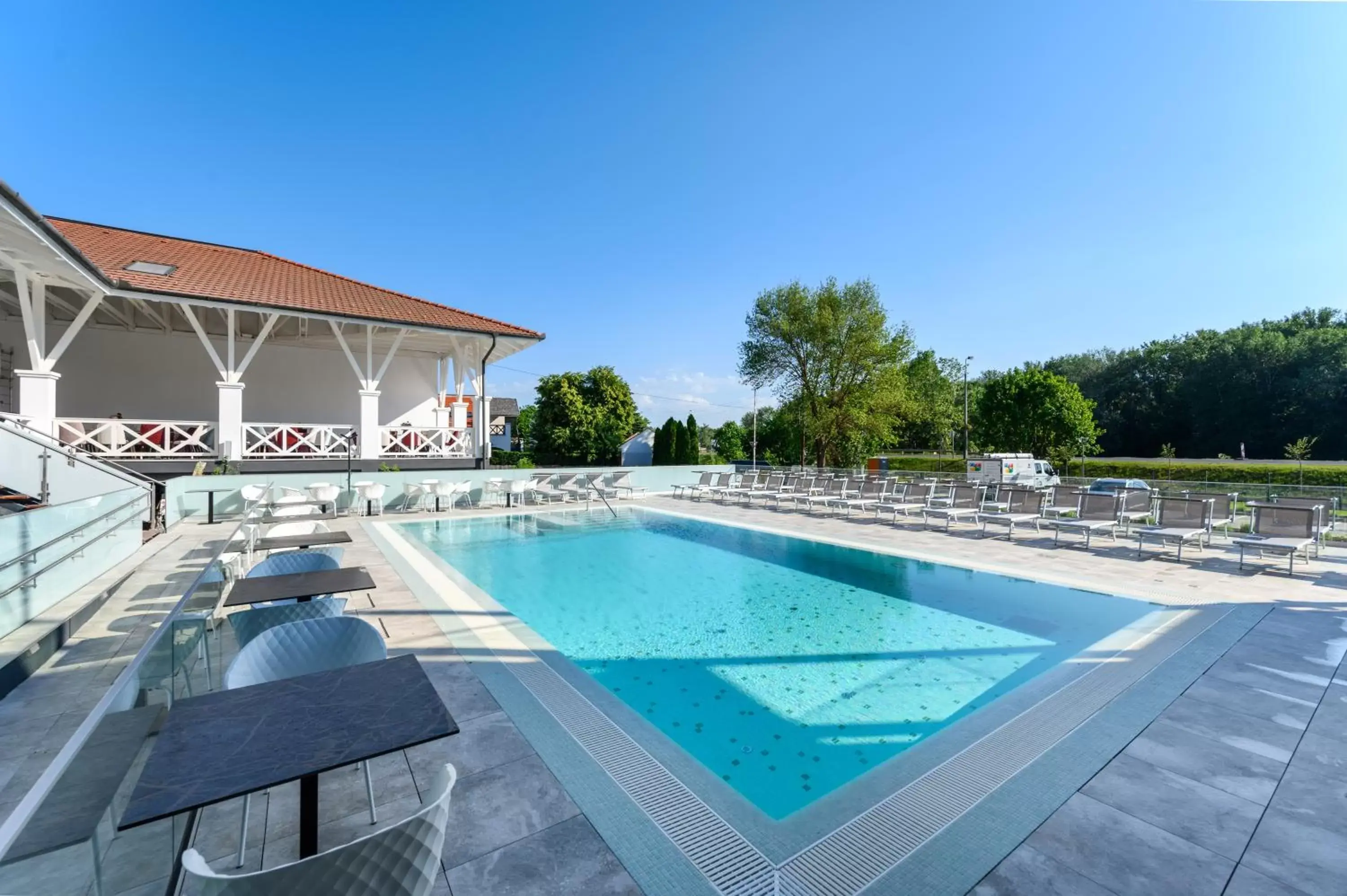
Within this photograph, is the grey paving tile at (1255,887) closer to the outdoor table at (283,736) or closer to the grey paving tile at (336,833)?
the outdoor table at (283,736)

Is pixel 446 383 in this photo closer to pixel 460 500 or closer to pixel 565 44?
pixel 460 500

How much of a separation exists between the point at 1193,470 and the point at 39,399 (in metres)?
41.5

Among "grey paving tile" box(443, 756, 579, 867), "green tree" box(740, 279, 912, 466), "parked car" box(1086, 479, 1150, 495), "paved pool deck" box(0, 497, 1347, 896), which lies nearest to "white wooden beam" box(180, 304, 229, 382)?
"paved pool deck" box(0, 497, 1347, 896)

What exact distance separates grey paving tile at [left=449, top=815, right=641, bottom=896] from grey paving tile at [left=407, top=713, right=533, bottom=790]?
662 millimetres

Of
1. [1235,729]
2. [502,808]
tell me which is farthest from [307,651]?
[1235,729]

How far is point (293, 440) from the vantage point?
14.5m

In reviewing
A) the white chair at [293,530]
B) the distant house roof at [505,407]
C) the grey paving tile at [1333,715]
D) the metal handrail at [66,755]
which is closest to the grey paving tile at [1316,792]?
the grey paving tile at [1333,715]

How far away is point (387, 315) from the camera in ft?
47.1

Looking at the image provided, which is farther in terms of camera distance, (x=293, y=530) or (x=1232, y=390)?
(x=1232, y=390)

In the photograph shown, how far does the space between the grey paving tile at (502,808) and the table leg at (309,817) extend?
0.53m

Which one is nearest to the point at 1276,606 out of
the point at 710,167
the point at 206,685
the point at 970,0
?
the point at 206,685

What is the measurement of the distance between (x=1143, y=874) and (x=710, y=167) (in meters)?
18.3

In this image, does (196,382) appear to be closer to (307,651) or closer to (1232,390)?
(307,651)

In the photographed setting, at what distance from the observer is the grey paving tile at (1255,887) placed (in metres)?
2.12
